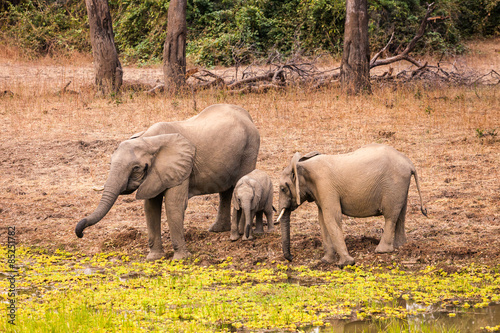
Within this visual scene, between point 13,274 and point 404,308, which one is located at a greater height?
point 404,308

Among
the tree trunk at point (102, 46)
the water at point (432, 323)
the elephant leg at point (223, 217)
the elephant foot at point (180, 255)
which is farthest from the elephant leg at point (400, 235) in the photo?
the tree trunk at point (102, 46)

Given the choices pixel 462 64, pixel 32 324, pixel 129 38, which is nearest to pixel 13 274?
pixel 32 324

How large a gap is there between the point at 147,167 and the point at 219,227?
6.00 feet

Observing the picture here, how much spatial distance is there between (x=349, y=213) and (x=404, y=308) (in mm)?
1729

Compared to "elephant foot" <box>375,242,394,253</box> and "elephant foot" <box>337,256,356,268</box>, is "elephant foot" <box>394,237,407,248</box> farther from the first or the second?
"elephant foot" <box>337,256,356,268</box>

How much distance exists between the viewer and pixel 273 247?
27.7ft

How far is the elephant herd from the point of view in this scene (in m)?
7.60

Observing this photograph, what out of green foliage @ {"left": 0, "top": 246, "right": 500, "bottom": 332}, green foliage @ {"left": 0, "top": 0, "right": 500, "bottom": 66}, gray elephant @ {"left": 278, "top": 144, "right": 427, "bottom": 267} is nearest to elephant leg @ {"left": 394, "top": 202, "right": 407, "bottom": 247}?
gray elephant @ {"left": 278, "top": 144, "right": 427, "bottom": 267}

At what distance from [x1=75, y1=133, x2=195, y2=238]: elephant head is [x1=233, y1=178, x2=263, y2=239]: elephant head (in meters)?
0.69

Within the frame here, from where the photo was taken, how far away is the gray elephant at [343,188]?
7.59m

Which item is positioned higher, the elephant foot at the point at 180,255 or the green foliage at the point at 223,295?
the green foliage at the point at 223,295

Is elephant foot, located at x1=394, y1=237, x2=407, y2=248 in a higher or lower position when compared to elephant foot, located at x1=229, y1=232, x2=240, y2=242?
higher

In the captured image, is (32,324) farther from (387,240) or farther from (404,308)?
(387,240)

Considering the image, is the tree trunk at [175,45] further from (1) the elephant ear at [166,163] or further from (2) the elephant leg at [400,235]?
(2) the elephant leg at [400,235]
